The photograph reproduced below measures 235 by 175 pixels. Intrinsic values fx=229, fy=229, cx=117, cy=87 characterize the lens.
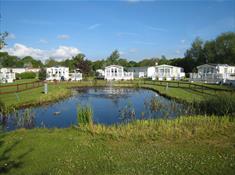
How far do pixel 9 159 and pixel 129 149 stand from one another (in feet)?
10.4

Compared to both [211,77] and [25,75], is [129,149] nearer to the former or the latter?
[211,77]

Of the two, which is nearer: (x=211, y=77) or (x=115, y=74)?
(x=211, y=77)

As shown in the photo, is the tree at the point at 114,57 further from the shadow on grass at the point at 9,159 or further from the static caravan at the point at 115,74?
the shadow on grass at the point at 9,159

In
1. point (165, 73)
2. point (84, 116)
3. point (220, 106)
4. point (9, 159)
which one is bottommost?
point (9, 159)

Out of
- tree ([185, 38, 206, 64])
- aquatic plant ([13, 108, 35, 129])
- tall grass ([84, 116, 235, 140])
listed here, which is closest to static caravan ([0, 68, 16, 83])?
aquatic plant ([13, 108, 35, 129])

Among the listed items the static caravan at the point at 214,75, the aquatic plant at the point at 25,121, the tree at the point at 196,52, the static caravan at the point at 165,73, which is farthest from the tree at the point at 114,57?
the aquatic plant at the point at 25,121

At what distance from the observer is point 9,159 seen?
Result: 5.91 metres

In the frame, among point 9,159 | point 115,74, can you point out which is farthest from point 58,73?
point 9,159

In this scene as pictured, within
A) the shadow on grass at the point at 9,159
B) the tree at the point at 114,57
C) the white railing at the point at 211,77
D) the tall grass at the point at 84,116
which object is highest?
the tree at the point at 114,57

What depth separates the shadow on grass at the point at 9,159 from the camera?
17.8 feet

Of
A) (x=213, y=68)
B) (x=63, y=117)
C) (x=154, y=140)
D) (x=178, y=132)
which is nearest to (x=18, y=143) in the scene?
(x=154, y=140)

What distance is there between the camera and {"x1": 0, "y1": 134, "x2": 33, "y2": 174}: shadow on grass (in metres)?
5.42

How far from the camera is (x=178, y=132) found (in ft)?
25.9

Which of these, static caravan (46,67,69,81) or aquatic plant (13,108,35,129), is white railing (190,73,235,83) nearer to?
static caravan (46,67,69,81)
